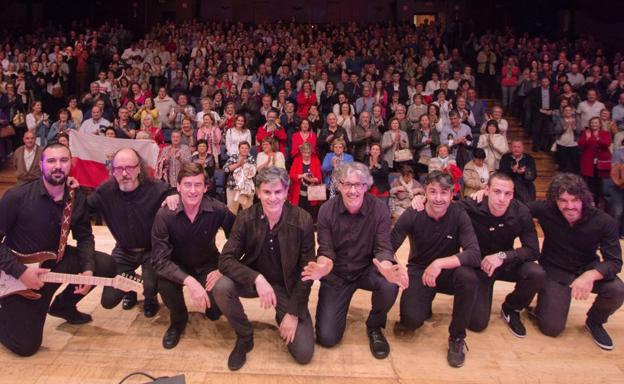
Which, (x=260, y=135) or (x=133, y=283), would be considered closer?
(x=133, y=283)

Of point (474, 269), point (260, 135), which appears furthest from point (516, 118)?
point (474, 269)

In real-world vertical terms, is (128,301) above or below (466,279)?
below

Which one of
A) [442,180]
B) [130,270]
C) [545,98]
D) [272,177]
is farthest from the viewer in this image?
[545,98]

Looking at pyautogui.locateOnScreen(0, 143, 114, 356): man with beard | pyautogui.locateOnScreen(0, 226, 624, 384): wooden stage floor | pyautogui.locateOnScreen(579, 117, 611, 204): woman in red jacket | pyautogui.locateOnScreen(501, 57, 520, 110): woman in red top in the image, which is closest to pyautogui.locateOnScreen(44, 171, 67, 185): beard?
pyautogui.locateOnScreen(0, 143, 114, 356): man with beard

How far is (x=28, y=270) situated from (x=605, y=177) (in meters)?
6.21

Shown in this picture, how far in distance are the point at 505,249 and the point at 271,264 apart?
1418 millimetres

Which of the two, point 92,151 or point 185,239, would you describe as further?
point 92,151

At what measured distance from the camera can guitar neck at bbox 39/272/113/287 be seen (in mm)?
2775

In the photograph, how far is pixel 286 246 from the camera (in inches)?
111

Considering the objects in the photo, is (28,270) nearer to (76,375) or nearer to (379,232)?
(76,375)

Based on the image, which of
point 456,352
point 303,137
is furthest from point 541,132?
point 456,352

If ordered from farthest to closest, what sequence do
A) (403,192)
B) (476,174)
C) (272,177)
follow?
(476,174), (403,192), (272,177)

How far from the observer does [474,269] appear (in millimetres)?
3059

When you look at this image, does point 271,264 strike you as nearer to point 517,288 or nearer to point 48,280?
point 48,280
